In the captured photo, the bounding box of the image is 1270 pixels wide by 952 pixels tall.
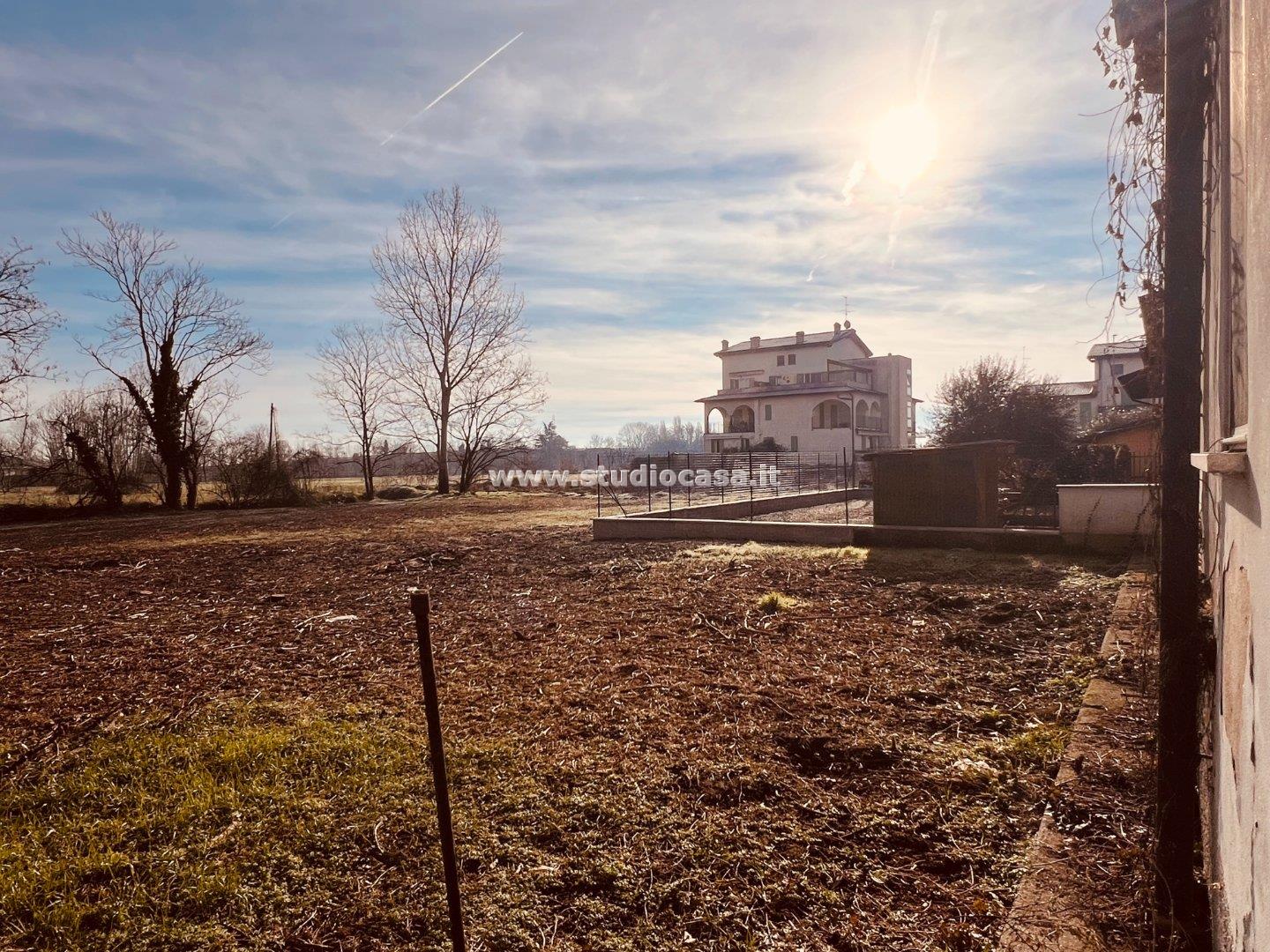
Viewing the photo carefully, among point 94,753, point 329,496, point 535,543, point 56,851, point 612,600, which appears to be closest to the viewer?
point 56,851

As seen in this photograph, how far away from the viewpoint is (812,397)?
4669 centimetres

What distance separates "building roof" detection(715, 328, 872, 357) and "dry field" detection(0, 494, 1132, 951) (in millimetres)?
46235

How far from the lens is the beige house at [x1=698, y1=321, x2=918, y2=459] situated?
46281mm

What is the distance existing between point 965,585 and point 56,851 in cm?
768

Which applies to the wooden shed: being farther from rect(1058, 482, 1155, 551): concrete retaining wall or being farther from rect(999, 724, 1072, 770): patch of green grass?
rect(999, 724, 1072, 770): patch of green grass

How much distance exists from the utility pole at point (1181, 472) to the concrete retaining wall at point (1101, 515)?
8028 mm

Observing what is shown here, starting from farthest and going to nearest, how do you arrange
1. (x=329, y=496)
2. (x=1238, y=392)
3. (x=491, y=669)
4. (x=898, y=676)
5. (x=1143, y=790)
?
(x=329, y=496), (x=491, y=669), (x=898, y=676), (x=1143, y=790), (x=1238, y=392)

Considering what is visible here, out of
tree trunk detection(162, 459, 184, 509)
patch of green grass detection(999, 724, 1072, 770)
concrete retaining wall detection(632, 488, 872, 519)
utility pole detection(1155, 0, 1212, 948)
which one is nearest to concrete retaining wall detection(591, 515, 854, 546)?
concrete retaining wall detection(632, 488, 872, 519)

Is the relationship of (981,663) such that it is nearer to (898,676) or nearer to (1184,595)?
(898,676)

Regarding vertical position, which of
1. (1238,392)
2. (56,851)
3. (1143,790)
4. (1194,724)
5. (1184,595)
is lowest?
(56,851)

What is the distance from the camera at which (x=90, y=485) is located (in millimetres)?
25188

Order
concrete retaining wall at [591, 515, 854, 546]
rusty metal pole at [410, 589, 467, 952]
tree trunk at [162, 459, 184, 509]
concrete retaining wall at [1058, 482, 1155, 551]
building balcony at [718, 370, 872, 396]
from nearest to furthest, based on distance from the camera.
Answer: rusty metal pole at [410, 589, 467, 952]
concrete retaining wall at [1058, 482, 1155, 551]
concrete retaining wall at [591, 515, 854, 546]
tree trunk at [162, 459, 184, 509]
building balcony at [718, 370, 872, 396]

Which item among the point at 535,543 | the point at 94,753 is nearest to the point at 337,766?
the point at 94,753

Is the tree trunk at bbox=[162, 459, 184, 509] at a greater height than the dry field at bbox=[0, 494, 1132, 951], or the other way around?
the tree trunk at bbox=[162, 459, 184, 509]
